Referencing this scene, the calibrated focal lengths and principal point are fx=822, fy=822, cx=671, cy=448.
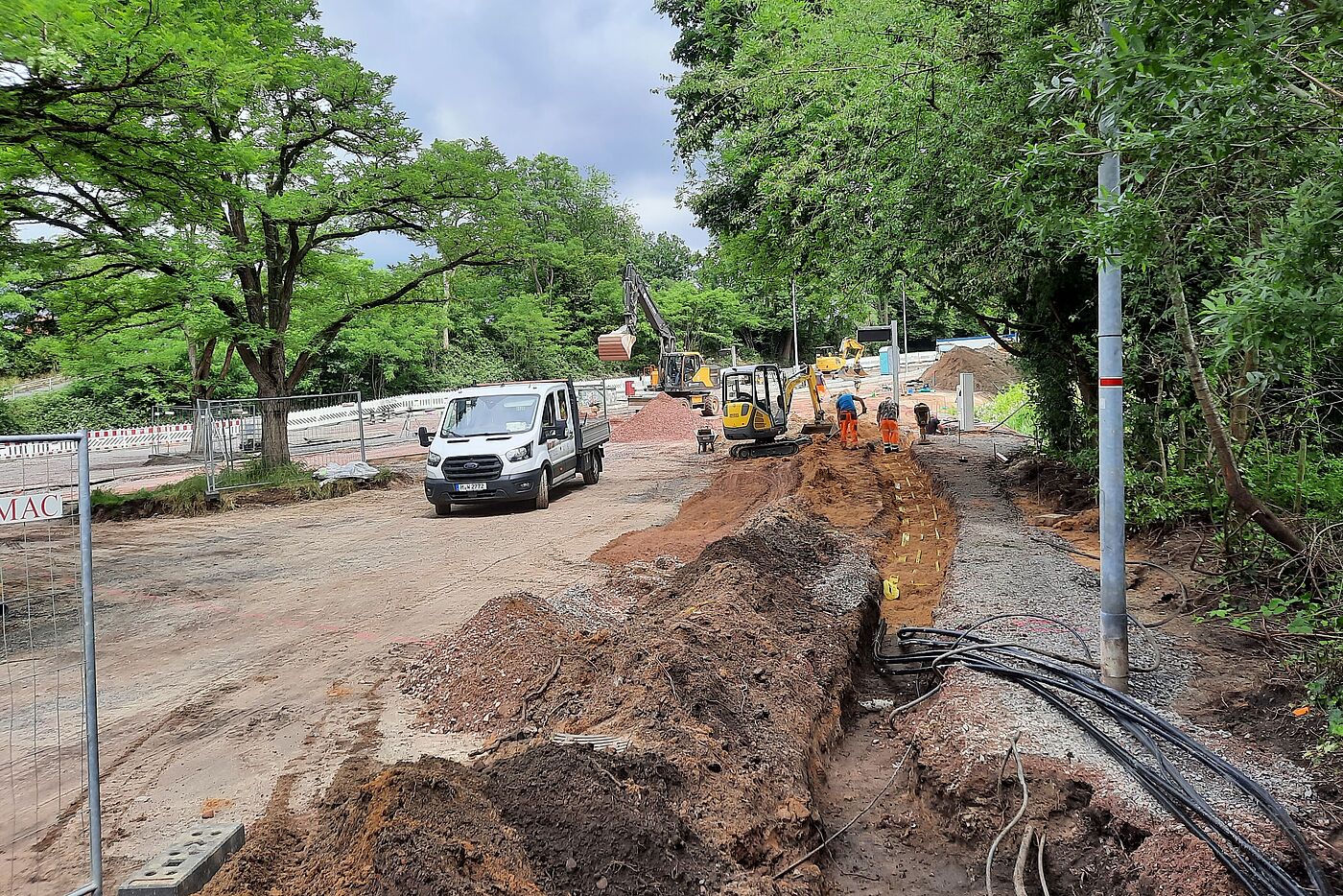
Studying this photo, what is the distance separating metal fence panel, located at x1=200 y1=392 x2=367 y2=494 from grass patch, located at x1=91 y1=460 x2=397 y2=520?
0.04 m

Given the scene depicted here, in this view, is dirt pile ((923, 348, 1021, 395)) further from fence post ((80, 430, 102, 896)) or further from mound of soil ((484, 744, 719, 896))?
fence post ((80, 430, 102, 896))

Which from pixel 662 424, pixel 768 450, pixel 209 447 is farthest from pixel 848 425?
pixel 209 447

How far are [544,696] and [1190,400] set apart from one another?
9107 mm

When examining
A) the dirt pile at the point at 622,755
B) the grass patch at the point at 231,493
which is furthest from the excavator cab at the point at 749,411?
the dirt pile at the point at 622,755

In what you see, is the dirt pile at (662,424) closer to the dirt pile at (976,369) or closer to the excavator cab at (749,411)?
the excavator cab at (749,411)

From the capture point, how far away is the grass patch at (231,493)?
17281 mm

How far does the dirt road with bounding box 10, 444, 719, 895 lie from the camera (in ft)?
17.3

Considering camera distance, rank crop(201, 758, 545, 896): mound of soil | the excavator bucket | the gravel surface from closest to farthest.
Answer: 1. crop(201, 758, 545, 896): mound of soil
2. the gravel surface
3. the excavator bucket

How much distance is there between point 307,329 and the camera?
20797mm

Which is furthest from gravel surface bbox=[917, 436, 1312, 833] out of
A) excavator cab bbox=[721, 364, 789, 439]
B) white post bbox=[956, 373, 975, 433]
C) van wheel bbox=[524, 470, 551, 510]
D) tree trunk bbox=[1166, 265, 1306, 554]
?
white post bbox=[956, 373, 975, 433]

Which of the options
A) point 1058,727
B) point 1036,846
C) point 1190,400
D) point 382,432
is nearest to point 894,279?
point 1190,400

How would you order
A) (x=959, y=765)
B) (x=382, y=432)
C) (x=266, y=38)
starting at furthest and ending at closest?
1. (x=382, y=432)
2. (x=266, y=38)
3. (x=959, y=765)

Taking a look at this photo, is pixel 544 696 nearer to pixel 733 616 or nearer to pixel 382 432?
pixel 733 616

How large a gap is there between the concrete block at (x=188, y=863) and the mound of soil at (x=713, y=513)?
6833 mm
